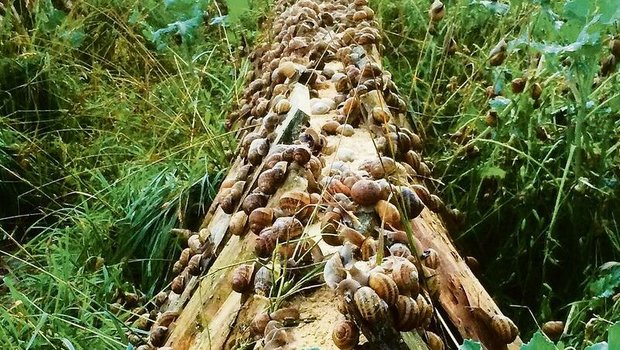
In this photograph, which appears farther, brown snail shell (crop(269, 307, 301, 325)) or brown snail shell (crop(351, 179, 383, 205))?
brown snail shell (crop(351, 179, 383, 205))

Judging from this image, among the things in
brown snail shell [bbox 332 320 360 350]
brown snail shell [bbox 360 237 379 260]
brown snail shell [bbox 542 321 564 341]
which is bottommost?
brown snail shell [bbox 542 321 564 341]

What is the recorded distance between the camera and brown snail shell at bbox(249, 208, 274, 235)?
1.45 meters

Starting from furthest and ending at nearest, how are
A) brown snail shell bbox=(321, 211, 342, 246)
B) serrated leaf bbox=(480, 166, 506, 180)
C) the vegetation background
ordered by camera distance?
serrated leaf bbox=(480, 166, 506, 180), the vegetation background, brown snail shell bbox=(321, 211, 342, 246)

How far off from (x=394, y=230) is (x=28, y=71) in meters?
3.14

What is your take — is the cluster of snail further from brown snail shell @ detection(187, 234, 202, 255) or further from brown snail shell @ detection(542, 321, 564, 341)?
brown snail shell @ detection(542, 321, 564, 341)

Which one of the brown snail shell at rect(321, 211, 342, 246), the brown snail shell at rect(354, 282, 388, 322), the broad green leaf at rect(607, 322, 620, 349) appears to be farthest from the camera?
the brown snail shell at rect(321, 211, 342, 246)

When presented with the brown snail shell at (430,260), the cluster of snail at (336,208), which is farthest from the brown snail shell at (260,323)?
the brown snail shell at (430,260)

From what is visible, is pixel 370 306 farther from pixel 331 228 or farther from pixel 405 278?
pixel 331 228

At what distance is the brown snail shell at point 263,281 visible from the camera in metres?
1.27

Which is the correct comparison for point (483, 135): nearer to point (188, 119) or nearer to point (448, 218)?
point (448, 218)

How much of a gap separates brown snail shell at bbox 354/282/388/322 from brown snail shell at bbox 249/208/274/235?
0.46m

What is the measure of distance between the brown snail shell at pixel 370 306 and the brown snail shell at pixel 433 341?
19cm

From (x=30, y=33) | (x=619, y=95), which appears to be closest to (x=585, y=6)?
(x=619, y=95)

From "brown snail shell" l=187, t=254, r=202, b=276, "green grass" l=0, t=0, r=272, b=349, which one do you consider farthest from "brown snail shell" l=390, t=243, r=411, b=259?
"green grass" l=0, t=0, r=272, b=349
